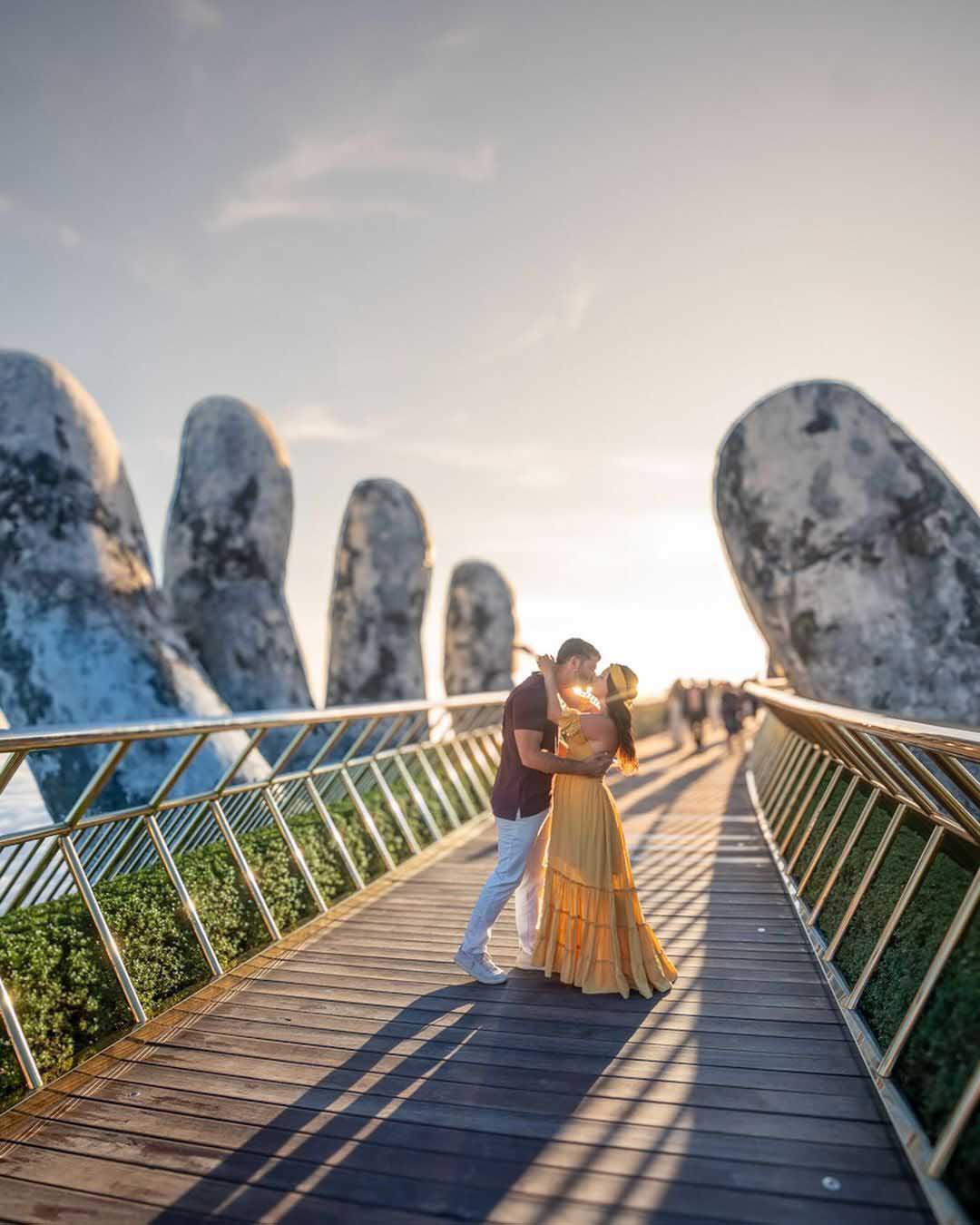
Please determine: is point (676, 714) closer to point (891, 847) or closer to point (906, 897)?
point (891, 847)

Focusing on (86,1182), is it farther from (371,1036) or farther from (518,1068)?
(518,1068)

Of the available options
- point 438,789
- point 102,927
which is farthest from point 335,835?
point 438,789

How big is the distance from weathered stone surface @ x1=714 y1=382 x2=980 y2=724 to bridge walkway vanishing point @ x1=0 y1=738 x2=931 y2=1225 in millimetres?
4447

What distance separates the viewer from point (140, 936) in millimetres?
4641

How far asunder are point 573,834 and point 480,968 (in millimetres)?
926

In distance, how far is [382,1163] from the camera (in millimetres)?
3082

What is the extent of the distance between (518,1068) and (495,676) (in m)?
20.6

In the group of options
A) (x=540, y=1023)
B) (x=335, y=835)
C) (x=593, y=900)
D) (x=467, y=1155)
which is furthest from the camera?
(x=335, y=835)

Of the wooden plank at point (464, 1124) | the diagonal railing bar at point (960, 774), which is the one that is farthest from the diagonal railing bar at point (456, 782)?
the diagonal railing bar at point (960, 774)

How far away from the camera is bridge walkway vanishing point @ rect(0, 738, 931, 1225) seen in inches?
113

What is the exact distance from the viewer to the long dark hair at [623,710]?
487 cm

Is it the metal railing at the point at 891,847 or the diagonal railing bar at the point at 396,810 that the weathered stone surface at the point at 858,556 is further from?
the diagonal railing bar at the point at 396,810

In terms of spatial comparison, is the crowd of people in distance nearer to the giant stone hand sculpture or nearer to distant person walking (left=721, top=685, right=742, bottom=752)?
distant person walking (left=721, top=685, right=742, bottom=752)

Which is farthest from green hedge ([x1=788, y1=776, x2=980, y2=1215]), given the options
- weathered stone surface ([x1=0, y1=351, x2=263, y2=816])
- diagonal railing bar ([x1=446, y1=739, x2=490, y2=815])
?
weathered stone surface ([x1=0, y1=351, x2=263, y2=816])
